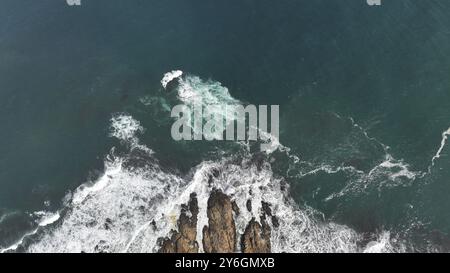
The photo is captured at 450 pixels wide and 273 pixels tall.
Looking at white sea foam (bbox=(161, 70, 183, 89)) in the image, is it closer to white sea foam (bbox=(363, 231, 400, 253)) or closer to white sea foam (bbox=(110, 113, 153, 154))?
white sea foam (bbox=(110, 113, 153, 154))

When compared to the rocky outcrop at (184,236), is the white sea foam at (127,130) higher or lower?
higher

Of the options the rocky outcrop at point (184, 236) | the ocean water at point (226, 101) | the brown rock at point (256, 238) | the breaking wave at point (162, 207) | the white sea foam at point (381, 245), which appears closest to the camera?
the rocky outcrop at point (184, 236)

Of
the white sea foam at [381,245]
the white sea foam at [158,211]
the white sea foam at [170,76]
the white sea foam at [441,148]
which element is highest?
the white sea foam at [170,76]

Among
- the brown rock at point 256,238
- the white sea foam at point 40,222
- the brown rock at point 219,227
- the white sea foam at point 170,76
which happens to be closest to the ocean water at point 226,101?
the white sea foam at point 40,222

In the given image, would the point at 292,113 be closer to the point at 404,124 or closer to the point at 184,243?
the point at 404,124

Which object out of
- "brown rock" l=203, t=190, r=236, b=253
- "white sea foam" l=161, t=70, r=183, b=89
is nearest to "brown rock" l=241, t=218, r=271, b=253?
"brown rock" l=203, t=190, r=236, b=253

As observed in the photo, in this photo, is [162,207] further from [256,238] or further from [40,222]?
[40,222]

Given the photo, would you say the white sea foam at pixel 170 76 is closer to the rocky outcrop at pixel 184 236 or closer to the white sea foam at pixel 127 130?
the white sea foam at pixel 127 130

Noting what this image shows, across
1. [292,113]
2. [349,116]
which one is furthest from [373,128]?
[292,113]
